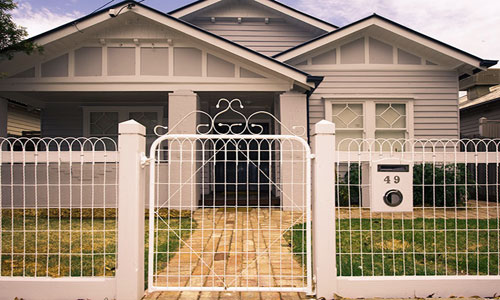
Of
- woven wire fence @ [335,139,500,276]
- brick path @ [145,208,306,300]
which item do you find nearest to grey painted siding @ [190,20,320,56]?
woven wire fence @ [335,139,500,276]

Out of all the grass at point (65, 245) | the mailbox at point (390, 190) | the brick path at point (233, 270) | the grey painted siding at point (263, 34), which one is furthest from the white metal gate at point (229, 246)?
the grey painted siding at point (263, 34)

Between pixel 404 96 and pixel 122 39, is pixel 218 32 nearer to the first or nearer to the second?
pixel 122 39

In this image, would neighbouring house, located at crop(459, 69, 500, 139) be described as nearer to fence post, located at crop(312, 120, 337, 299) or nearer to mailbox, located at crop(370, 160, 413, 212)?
mailbox, located at crop(370, 160, 413, 212)

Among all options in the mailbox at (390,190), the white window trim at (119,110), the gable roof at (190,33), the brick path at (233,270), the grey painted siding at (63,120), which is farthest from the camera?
the grey painted siding at (63,120)

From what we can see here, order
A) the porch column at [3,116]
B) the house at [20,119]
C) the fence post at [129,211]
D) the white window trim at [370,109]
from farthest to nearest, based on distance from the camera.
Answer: the house at [20,119] < the white window trim at [370,109] < the porch column at [3,116] < the fence post at [129,211]

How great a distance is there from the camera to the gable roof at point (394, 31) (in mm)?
9273

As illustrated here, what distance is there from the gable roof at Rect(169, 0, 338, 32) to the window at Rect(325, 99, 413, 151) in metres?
3.25

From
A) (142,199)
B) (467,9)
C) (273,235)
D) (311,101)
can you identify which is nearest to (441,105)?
(311,101)

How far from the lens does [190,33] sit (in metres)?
8.06

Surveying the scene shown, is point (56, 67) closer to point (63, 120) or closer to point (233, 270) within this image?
point (63, 120)

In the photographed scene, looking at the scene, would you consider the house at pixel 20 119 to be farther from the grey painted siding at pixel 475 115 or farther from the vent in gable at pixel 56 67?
the grey painted siding at pixel 475 115

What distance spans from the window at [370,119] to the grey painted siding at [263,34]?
3352mm

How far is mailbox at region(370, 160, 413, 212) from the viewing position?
3465mm

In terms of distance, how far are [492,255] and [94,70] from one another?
27.3 feet
